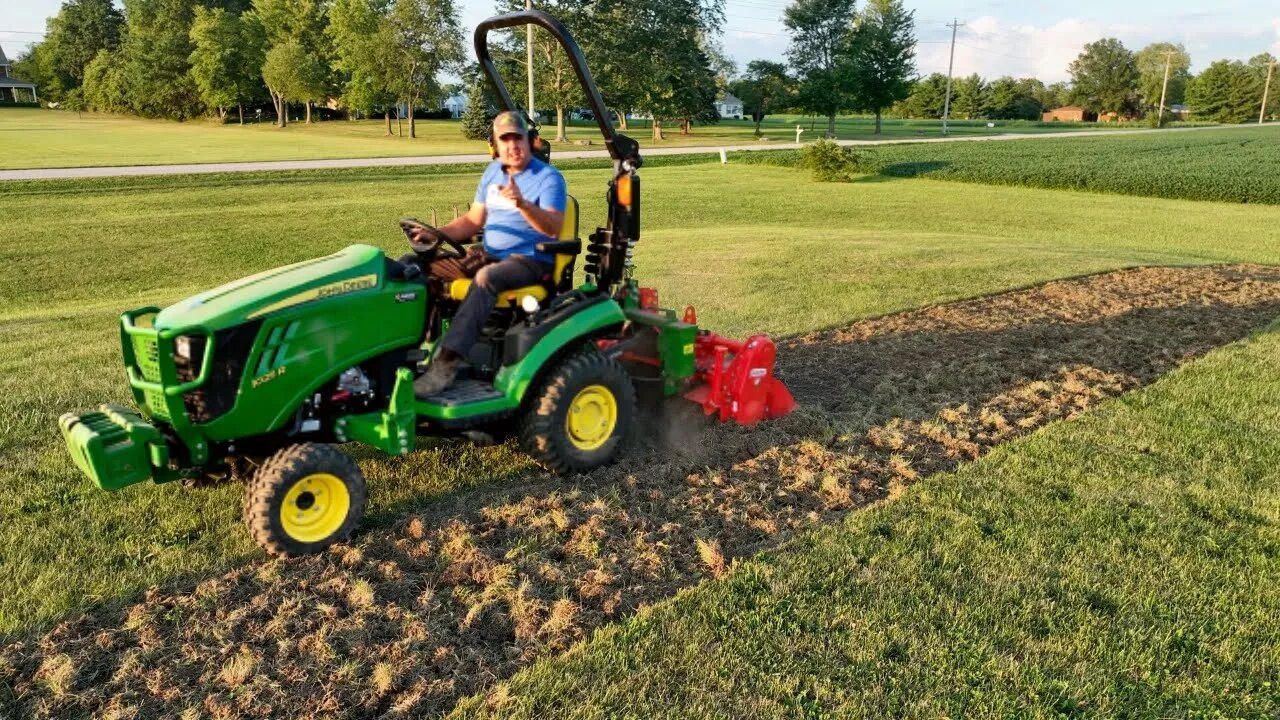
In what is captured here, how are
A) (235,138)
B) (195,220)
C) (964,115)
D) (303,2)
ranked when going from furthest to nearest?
(964,115) < (303,2) < (235,138) < (195,220)

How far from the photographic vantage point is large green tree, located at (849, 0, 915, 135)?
58531 millimetres

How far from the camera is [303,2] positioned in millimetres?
62344

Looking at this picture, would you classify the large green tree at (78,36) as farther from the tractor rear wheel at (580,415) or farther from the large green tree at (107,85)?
the tractor rear wheel at (580,415)

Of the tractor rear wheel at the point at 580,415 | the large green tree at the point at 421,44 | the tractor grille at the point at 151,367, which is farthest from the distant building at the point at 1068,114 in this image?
the tractor grille at the point at 151,367

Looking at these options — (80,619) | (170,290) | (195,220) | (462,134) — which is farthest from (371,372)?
(462,134)

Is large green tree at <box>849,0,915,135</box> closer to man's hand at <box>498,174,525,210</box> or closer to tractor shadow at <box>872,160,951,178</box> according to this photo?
tractor shadow at <box>872,160,951,178</box>

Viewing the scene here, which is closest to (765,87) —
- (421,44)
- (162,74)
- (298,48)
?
(421,44)

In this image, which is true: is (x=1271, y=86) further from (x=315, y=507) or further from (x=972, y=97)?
(x=315, y=507)

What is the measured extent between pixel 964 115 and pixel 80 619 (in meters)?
111

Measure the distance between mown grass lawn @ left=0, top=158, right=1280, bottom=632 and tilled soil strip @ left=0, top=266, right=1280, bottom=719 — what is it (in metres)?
0.35

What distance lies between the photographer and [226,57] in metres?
60.4

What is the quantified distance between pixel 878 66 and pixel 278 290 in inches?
2422

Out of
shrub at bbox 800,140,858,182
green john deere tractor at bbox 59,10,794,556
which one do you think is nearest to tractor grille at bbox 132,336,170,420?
green john deere tractor at bbox 59,10,794,556

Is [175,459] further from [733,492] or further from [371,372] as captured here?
[733,492]
